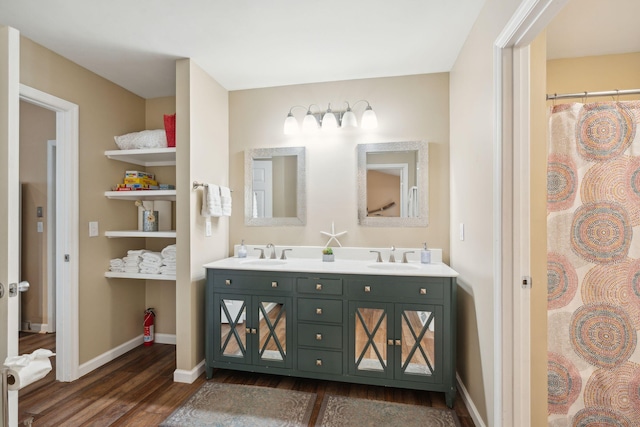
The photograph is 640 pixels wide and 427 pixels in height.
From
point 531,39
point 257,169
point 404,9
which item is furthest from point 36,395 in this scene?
point 531,39

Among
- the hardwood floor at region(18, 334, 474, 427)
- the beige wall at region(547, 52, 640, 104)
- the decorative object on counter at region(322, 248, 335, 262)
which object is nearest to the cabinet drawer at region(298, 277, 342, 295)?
the decorative object on counter at region(322, 248, 335, 262)

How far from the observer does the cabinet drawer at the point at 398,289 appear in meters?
1.93

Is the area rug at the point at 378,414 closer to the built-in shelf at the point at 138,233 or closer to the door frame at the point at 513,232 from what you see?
the door frame at the point at 513,232

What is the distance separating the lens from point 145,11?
174 centimetres

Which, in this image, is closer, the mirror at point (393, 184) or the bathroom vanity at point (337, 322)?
the bathroom vanity at point (337, 322)

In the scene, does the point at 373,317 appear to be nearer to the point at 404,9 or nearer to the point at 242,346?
the point at 242,346

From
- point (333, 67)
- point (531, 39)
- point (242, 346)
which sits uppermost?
point (333, 67)

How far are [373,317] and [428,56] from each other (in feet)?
6.32

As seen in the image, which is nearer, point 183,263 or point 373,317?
point 373,317

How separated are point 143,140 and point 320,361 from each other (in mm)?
2251

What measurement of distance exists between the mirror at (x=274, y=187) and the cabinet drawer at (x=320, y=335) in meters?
0.93

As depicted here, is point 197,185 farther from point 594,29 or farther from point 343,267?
point 594,29

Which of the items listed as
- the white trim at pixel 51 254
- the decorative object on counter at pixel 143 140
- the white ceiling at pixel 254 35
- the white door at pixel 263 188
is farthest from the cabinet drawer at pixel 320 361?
the white trim at pixel 51 254

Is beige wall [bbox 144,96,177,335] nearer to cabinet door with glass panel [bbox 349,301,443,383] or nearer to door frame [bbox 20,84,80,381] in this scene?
door frame [bbox 20,84,80,381]
